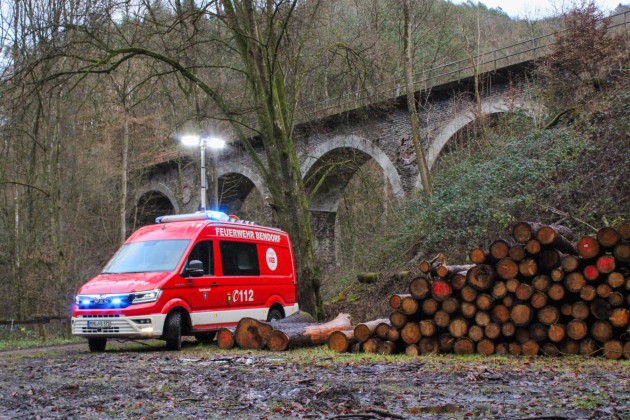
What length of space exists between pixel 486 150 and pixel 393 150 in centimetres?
917

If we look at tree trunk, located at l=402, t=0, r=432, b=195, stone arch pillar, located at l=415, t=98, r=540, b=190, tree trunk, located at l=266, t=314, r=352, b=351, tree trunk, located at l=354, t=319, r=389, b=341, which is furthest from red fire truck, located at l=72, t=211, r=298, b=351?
stone arch pillar, located at l=415, t=98, r=540, b=190

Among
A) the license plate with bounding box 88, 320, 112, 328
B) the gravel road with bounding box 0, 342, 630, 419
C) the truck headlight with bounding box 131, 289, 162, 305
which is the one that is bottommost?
the gravel road with bounding box 0, 342, 630, 419

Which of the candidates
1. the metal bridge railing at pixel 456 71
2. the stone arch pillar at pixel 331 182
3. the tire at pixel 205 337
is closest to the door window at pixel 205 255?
the tire at pixel 205 337

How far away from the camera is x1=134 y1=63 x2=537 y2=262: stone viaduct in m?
22.7

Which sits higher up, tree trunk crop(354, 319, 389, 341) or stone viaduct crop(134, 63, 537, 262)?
stone viaduct crop(134, 63, 537, 262)

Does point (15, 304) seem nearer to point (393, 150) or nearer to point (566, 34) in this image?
point (393, 150)

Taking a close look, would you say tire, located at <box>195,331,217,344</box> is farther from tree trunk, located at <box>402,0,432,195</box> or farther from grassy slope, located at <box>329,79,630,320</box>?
tree trunk, located at <box>402,0,432,195</box>

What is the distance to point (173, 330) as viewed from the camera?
428 inches

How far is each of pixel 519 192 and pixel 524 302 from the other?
688 cm

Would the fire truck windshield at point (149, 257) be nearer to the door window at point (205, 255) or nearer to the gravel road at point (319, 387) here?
the door window at point (205, 255)

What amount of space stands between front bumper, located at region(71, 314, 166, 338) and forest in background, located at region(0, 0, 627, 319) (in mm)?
4351

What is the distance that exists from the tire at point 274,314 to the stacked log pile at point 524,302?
401 cm

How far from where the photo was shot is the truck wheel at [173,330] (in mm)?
10828

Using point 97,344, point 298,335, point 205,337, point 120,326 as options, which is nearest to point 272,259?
point 205,337
